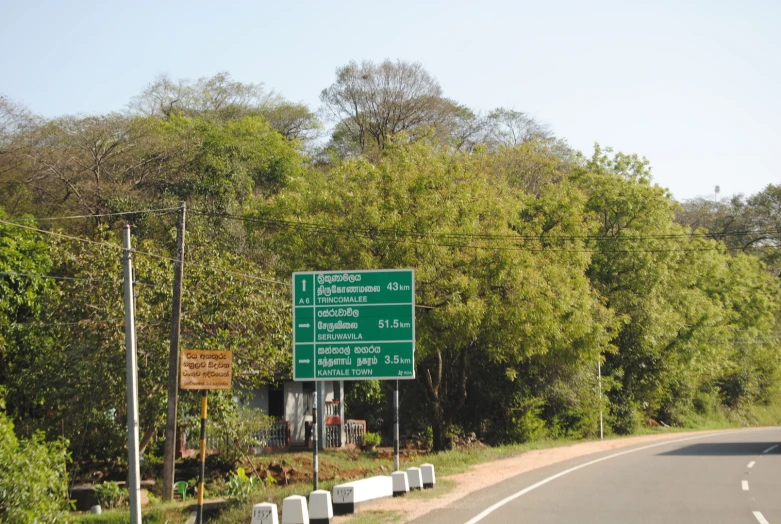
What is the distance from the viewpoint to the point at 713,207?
8194cm

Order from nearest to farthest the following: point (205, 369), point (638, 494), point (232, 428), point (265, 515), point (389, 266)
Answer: point (265, 515), point (205, 369), point (638, 494), point (232, 428), point (389, 266)

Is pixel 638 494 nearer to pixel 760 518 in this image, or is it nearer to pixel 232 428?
pixel 760 518

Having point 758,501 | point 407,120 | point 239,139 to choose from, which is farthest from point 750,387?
point 758,501

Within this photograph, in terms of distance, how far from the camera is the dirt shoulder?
51.7 ft

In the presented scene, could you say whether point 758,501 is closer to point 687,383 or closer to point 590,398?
point 590,398

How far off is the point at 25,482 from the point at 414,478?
25.2ft

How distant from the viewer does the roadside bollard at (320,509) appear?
45.2 ft

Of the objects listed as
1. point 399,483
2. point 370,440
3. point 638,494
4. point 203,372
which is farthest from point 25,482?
point 370,440

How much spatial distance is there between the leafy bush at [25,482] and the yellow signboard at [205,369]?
2.70m

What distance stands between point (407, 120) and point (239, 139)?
14.3 metres

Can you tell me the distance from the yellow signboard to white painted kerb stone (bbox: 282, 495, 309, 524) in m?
2.88

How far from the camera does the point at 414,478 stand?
1812cm

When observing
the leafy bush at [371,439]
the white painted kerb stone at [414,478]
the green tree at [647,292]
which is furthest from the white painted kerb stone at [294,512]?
the green tree at [647,292]

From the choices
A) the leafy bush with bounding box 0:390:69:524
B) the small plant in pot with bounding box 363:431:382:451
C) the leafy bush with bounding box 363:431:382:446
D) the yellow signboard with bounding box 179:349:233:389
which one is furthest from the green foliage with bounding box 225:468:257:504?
the leafy bush with bounding box 363:431:382:446
